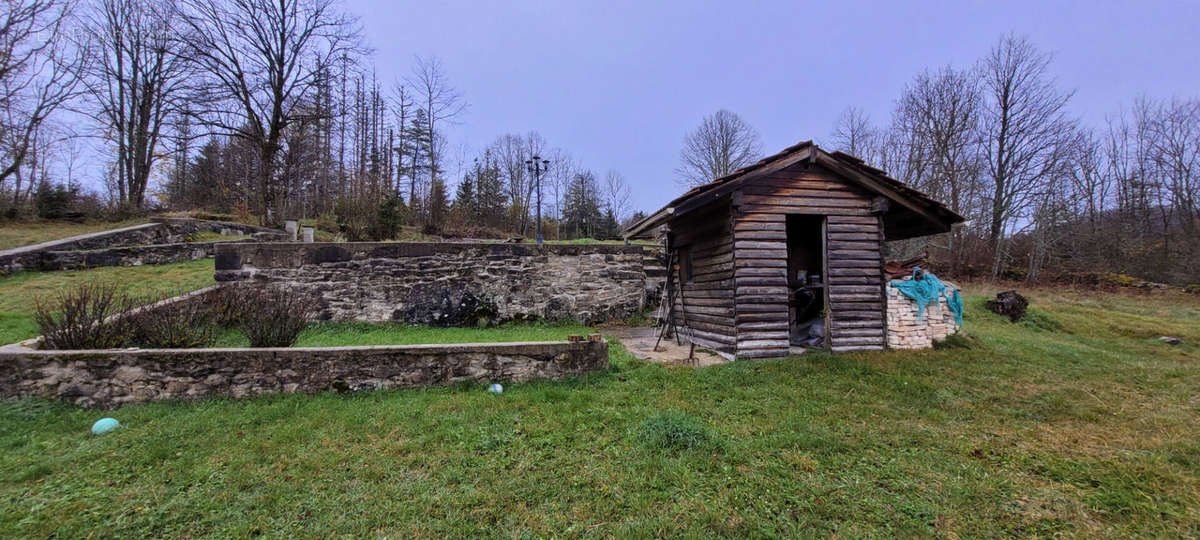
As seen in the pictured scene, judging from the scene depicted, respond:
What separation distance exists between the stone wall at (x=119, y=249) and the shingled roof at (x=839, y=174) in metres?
13.6

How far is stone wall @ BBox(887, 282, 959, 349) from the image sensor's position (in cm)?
700

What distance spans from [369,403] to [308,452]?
1069mm

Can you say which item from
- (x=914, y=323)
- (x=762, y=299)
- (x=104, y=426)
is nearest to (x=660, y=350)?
(x=762, y=299)

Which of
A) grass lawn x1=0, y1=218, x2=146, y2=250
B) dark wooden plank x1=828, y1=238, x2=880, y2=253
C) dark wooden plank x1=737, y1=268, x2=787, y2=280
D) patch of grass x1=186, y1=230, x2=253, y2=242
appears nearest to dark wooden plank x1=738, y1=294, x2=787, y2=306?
dark wooden plank x1=737, y1=268, x2=787, y2=280

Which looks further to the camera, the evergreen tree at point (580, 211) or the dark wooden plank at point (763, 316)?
the evergreen tree at point (580, 211)

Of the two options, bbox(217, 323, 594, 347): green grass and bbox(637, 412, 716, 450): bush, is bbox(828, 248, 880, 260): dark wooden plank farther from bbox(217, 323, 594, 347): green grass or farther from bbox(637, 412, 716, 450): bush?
bbox(217, 323, 594, 347): green grass

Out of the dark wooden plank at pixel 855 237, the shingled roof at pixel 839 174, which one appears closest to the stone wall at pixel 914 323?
the dark wooden plank at pixel 855 237

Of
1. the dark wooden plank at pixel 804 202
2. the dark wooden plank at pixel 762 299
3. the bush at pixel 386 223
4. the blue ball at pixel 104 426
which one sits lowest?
the blue ball at pixel 104 426

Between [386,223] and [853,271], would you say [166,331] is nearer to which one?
[853,271]

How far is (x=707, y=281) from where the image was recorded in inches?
285

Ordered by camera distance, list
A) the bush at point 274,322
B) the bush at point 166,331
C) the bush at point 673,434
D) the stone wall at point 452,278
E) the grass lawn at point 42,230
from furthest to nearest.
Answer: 1. the grass lawn at point 42,230
2. the stone wall at point 452,278
3. the bush at point 274,322
4. the bush at point 166,331
5. the bush at point 673,434

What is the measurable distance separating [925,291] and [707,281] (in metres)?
3.85

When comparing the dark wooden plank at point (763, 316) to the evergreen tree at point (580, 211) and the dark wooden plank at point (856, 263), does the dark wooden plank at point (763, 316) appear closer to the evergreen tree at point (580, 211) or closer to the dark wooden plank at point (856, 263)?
the dark wooden plank at point (856, 263)

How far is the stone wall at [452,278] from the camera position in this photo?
842 cm
